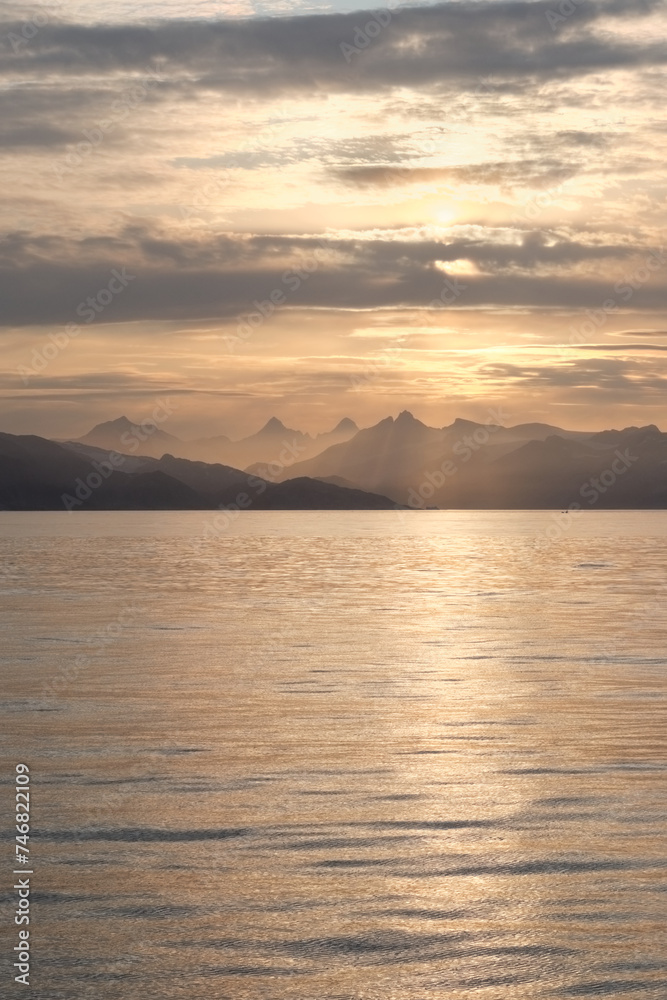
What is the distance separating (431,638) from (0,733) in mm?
18428

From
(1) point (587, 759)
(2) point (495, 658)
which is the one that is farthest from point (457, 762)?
(2) point (495, 658)

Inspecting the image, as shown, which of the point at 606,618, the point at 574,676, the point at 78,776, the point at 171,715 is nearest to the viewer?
the point at 78,776

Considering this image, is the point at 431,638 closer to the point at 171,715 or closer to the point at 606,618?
the point at 606,618

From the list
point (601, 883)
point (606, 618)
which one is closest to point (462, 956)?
point (601, 883)

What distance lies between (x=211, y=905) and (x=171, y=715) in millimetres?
11255

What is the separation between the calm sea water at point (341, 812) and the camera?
1007cm

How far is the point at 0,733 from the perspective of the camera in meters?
20.5

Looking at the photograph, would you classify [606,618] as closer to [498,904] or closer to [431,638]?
[431,638]

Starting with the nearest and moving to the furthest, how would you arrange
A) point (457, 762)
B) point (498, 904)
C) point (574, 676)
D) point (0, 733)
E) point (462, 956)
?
point (462, 956) < point (498, 904) < point (457, 762) < point (0, 733) < point (574, 676)

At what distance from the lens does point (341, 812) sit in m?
15.1

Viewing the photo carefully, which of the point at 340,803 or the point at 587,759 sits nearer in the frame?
the point at 340,803

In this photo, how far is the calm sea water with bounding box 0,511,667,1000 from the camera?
10070 millimetres

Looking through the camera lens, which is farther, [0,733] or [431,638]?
[431,638]

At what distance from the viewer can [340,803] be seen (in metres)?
15.6
